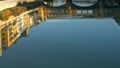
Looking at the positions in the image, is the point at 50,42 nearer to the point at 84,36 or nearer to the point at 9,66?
the point at 84,36

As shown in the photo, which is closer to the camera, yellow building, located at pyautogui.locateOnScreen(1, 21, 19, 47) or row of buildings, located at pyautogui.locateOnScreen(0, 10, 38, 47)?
yellow building, located at pyautogui.locateOnScreen(1, 21, 19, 47)

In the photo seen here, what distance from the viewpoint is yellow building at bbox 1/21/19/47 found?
37.7m

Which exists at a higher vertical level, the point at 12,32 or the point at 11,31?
the point at 11,31

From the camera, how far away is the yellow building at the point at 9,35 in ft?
124

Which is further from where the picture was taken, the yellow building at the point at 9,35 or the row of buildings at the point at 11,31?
the row of buildings at the point at 11,31

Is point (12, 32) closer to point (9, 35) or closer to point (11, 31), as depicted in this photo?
point (11, 31)

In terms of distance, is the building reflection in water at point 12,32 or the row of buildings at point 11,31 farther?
the row of buildings at point 11,31

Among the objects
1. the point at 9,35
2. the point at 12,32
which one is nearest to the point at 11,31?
the point at 12,32

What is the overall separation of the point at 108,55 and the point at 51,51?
5.00 m

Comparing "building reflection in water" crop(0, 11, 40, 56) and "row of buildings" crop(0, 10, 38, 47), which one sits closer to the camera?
"building reflection in water" crop(0, 11, 40, 56)

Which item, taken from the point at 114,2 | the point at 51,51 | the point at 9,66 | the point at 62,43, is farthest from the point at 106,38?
the point at 114,2

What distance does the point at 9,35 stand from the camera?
4384cm

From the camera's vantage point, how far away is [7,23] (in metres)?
49.0

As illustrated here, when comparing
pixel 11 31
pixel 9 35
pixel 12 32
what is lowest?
pixel 12 32
